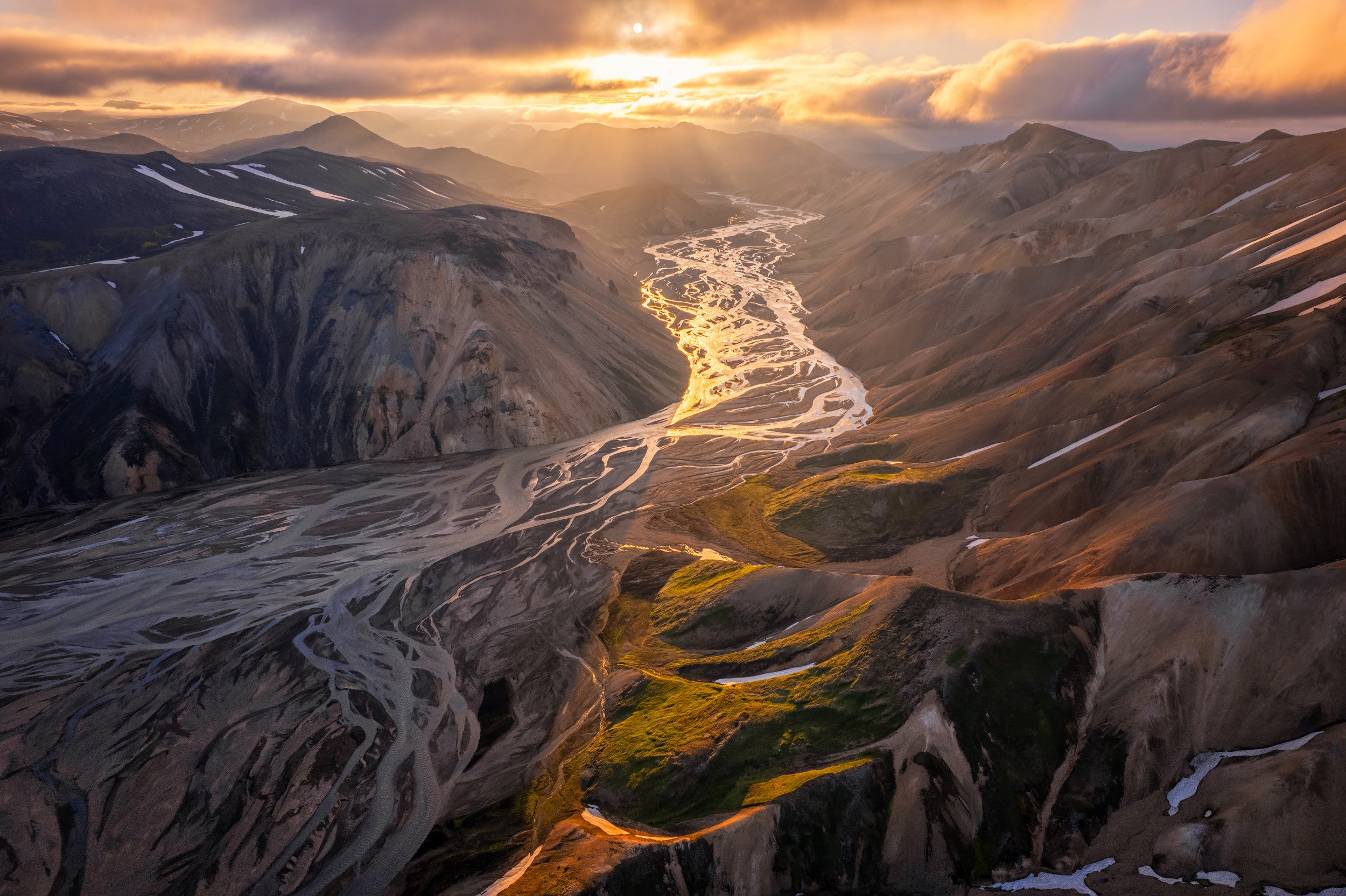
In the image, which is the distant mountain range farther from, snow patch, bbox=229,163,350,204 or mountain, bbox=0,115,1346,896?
snow patch, bbox=229,163,350,204

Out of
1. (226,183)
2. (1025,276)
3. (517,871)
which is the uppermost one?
(226,183)

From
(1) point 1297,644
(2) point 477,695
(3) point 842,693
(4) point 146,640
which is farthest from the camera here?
(4) point 146,640

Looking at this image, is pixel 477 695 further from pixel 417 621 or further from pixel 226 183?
pixel 226 183

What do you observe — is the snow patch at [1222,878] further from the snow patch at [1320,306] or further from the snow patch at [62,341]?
the snow patch at [62,341]

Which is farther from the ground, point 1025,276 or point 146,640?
point 1025,276

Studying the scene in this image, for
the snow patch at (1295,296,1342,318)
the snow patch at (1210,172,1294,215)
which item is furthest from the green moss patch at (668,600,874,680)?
the snow patch at (1210,172,1294,215)

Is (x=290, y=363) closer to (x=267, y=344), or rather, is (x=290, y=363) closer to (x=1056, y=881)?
(x=267, y=344)

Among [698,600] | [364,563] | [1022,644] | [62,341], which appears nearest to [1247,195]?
[1022,644]

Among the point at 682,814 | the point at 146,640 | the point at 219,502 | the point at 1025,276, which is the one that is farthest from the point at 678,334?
the point at 682,814
